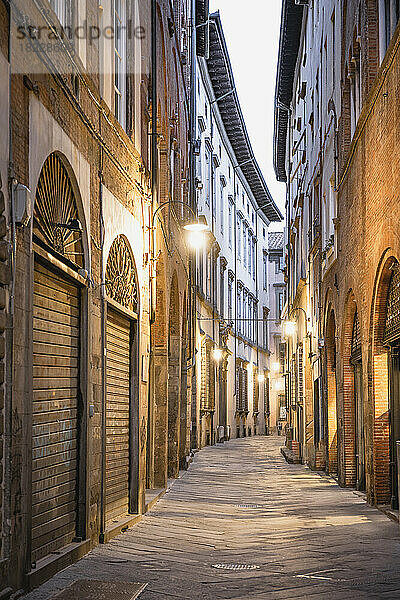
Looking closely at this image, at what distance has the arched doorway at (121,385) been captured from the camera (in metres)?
10.6

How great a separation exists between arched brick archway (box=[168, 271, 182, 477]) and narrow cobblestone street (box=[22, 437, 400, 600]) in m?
1.67

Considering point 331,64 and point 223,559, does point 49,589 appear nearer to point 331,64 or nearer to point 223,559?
point 223,559

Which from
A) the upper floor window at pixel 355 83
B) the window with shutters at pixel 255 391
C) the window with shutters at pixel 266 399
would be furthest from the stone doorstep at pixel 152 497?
the window with shutters at pixel 266 399

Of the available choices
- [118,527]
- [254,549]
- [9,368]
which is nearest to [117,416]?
[118,527]

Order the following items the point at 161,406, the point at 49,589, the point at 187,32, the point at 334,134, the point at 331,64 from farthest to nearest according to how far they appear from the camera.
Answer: the point at 187,32 < the point at 331,64 < the point at 334,134 < the point at 161,406 < the point at 49,589

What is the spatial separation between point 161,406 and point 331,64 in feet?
26.2

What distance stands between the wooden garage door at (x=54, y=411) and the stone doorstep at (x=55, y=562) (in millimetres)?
73

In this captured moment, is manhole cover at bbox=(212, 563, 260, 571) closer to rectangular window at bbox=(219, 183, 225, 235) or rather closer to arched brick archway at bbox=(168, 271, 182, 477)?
arched brick archway at bbox=(168, 271, 182, 477)

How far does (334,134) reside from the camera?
17859mm

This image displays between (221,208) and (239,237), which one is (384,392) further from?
(239,237)

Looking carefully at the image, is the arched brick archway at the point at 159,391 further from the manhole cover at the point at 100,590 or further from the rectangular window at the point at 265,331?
the rectangular window at the point at 265,331

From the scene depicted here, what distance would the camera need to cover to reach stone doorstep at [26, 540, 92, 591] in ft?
22.2

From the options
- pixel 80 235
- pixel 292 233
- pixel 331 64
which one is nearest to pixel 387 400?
pixel 80 235

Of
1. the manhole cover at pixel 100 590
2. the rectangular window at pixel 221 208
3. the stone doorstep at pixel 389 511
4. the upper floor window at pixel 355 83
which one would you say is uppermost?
the rectangular window at pixel 221 208
